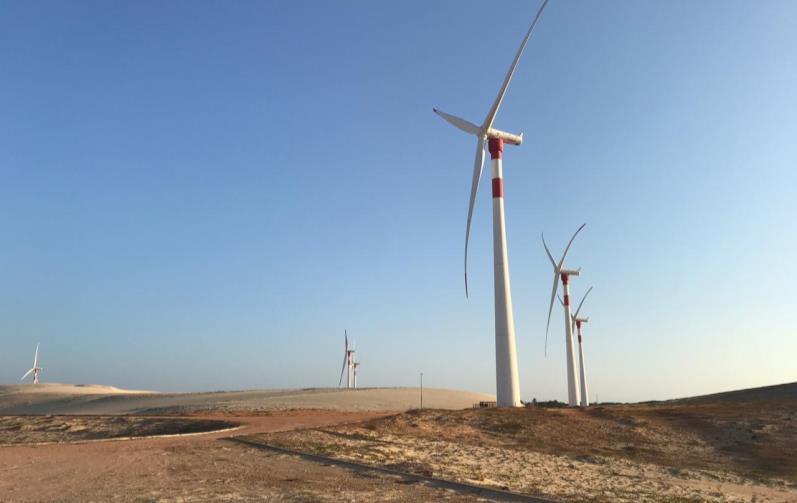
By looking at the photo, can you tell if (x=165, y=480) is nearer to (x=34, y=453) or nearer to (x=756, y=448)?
(x=34, y=453)

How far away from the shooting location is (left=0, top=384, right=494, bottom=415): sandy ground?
74688 millimetres

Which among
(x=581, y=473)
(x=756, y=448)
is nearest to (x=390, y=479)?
(x=581, y=473)

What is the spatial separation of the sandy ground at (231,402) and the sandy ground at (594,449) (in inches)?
1287

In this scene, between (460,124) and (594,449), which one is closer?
(594,449)

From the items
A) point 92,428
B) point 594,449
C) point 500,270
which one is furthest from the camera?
point 500,270

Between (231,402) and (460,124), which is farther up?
(460,124)

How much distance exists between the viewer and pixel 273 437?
30.2 meters

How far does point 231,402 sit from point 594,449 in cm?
5693

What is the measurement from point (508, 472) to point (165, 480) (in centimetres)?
1373

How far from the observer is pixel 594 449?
35.0 m

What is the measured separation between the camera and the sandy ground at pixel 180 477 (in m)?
17.2

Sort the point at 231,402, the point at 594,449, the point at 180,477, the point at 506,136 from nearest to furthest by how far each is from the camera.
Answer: the point at 180,477
the point at 594,449
the point at 506,136
the point at 231,402

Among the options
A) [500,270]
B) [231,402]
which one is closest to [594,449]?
[500,270]

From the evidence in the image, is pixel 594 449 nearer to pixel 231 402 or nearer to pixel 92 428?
pixel 92 428
